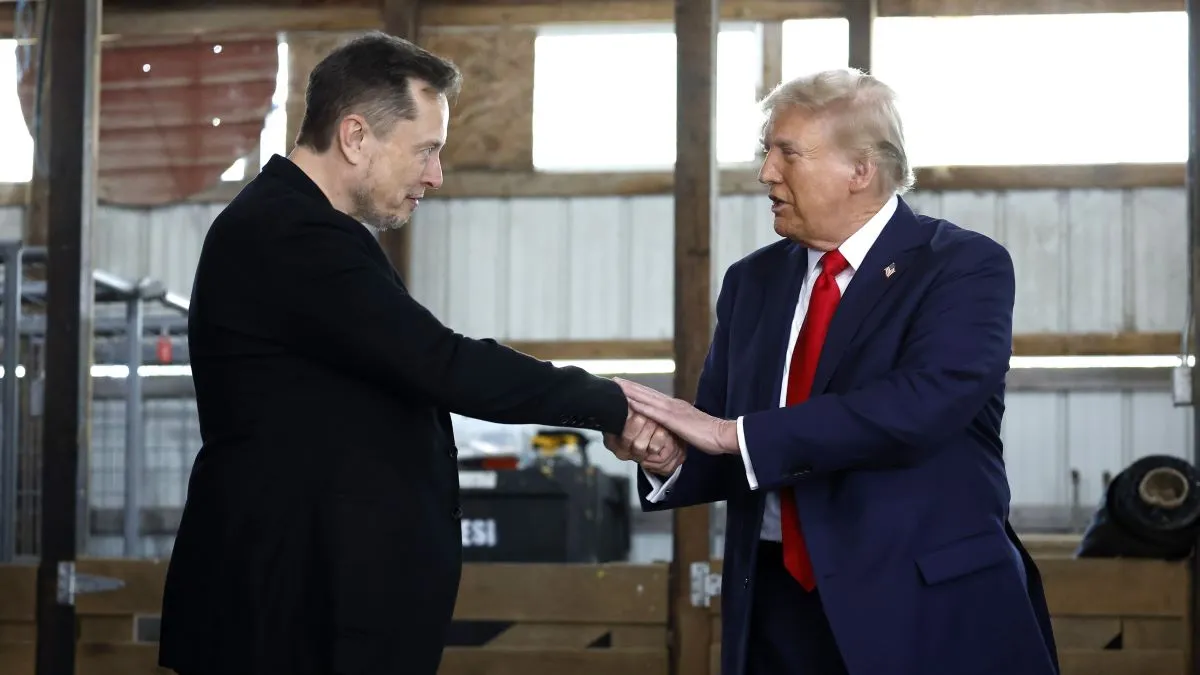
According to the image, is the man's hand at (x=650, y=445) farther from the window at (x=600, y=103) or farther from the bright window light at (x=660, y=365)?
the window at (x=600, y=103)

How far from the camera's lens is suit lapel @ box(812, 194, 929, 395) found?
7.72 ft

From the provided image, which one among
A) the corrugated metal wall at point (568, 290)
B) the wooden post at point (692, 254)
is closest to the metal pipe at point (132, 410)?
the corrugated metal wall at point (568, 290)

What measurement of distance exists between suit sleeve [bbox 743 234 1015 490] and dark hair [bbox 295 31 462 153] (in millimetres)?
705

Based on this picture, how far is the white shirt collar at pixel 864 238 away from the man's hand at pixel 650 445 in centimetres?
37

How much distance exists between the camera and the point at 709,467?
8.47 feet

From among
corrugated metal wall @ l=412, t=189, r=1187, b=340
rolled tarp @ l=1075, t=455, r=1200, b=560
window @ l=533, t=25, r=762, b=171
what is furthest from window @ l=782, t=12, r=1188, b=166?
rolled tarp @ l=1075, t=455, r=1200, b=560

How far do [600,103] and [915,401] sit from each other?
26.4 feet

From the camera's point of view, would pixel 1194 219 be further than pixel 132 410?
No

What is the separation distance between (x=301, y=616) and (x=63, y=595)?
304 cm

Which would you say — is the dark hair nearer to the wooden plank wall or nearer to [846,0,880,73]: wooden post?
the wooden plank wall

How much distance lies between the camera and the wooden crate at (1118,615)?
4551 mm

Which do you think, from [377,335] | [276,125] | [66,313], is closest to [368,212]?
[377,335]

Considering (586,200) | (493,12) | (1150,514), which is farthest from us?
(586,200)

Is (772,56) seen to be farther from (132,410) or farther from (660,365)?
(132,410)
